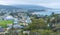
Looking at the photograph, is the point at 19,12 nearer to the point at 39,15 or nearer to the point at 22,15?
the point at 22,15

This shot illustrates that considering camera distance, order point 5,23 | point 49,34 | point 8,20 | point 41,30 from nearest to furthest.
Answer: point 49,34 → point 41,30 → point 5,23 → point 8,20

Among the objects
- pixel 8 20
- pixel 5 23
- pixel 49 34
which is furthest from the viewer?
pixel 8 20

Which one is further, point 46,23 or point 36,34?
point 46,23

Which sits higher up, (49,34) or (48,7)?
(48,7)

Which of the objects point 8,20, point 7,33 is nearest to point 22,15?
point 8,20

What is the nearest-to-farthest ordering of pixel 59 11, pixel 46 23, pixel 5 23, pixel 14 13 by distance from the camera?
pixel 46 23, pixel 59 11, pixel 5 23, pixel 14 13

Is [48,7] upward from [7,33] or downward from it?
upward

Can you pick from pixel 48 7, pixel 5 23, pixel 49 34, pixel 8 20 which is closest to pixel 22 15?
pixel 8 20

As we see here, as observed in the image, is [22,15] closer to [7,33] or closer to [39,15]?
[39,15]

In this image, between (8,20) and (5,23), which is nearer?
(5,23)
